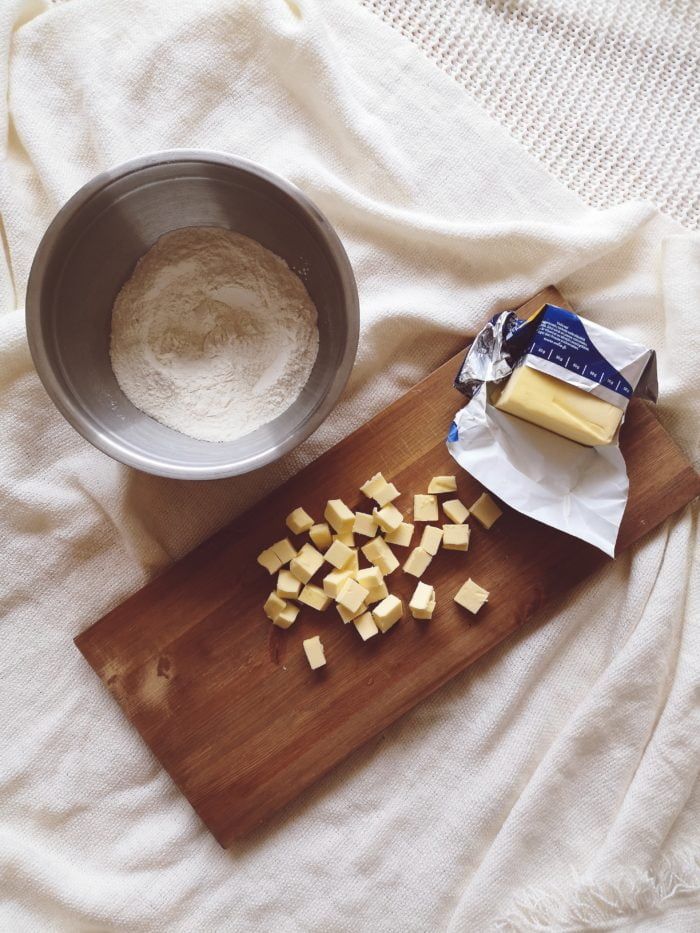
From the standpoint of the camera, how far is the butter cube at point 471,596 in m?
1.14

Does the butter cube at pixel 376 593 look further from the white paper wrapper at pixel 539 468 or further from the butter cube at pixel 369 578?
the white paper wrapper at pixel 539 468

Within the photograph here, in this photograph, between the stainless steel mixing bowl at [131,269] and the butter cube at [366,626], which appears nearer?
the stainless steel mixing bowl at [131,269]

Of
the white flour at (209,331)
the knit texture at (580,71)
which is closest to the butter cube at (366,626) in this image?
the white flour at (209,331)

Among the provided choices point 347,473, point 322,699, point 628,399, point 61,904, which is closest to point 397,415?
point 347,473

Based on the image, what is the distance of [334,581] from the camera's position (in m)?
1.12

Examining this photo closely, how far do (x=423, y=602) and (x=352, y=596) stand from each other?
0.10m

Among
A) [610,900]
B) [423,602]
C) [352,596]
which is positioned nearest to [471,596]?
[423,602]

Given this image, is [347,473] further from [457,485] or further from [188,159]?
[188,159]

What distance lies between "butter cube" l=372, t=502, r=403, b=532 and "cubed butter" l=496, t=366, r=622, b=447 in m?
0.22

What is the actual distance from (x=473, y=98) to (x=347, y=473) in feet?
2.08

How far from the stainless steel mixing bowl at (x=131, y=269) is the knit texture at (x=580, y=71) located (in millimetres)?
433

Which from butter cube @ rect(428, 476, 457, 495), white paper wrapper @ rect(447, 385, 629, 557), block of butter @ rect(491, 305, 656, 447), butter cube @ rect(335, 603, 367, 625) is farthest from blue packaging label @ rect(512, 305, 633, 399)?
butter cube @ rect(335, 603, 367, 625)

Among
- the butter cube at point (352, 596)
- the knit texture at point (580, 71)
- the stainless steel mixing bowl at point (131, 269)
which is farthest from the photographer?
the knit texture at point (580, 71)

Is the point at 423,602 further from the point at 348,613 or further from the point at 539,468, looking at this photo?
the point at 539,468
